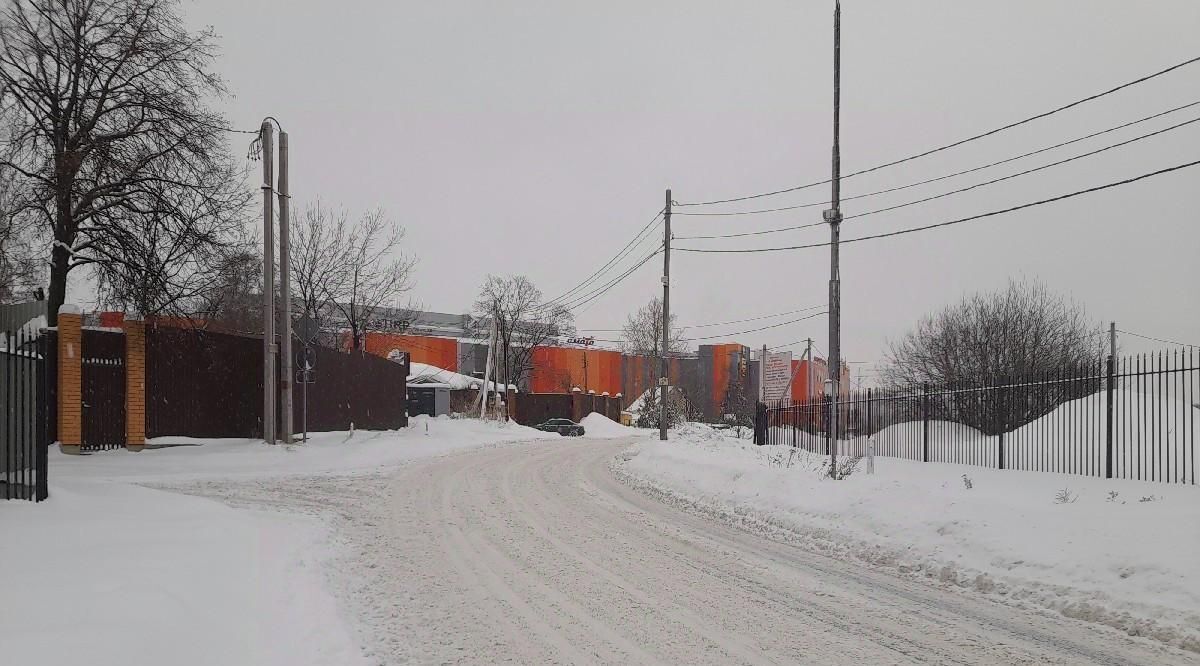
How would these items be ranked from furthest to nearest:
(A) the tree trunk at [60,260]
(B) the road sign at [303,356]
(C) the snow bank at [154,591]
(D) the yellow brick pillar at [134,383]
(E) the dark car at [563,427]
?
(E) the dark car at [563,427] < (B) the road sign at [303,356] < (D) the yellow brick pillar at [134,383] < (A) the tree trunk at [60,260] < (C) the snow bank at [154,591]

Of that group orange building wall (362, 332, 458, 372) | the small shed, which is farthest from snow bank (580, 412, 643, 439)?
orange building wall (362, 332, 458, 372)

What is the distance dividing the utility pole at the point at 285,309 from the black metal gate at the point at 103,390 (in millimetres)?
3949

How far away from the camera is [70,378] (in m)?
17.0

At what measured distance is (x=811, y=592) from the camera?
732 cm

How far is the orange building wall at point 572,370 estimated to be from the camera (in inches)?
3647

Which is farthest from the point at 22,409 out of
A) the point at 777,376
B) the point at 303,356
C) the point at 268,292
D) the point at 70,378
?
the point at 777,376

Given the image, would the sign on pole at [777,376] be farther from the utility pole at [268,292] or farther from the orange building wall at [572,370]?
the orange building wall at [572,370]

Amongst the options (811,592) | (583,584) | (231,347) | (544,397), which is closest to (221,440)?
(231,347)

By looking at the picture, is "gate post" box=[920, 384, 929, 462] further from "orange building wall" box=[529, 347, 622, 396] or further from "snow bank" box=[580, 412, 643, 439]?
"orange building wall" box=[529, 347, 622, 396]

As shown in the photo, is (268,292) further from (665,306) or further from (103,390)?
(665,306)

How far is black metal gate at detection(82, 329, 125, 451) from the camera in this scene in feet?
57.7

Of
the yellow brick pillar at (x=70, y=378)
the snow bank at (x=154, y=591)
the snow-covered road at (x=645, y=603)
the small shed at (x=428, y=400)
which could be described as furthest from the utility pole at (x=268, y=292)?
the small shed at (x=428, y=400)

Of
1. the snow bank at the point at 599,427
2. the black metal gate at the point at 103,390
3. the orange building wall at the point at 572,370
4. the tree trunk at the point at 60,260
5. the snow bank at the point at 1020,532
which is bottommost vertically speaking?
the snow bank at the point at 599,427

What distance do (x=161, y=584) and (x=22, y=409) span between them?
151 inches
